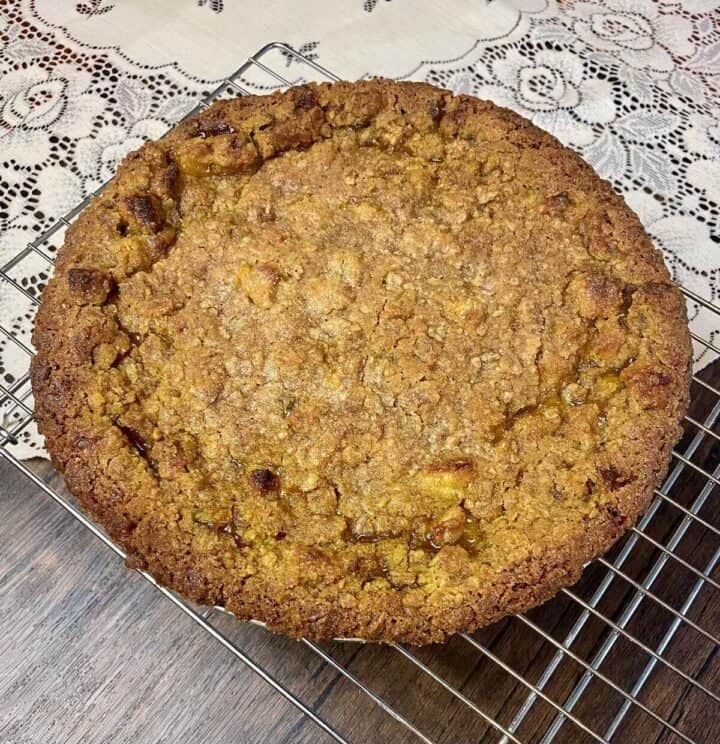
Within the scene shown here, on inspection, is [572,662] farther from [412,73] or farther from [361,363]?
[412,73]

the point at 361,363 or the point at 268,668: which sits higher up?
the point at 361,363

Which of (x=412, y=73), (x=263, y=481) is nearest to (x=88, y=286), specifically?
(x=263, y=481)

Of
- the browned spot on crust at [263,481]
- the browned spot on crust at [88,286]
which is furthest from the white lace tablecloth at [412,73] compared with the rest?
the browned spot on crust at [263,481]

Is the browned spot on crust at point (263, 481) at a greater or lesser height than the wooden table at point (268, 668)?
greater

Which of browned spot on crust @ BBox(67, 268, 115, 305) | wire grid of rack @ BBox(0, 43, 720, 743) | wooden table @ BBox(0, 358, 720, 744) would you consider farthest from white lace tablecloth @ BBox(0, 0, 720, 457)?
wooden table @ BBox(0, 358, 720, 744)

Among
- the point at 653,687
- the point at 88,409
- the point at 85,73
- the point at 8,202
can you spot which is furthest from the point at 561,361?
the point at 85,73

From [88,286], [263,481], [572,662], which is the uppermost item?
[88,286]

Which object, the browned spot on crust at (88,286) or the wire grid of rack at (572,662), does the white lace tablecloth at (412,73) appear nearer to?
the wire grid of rack at (572,662)
